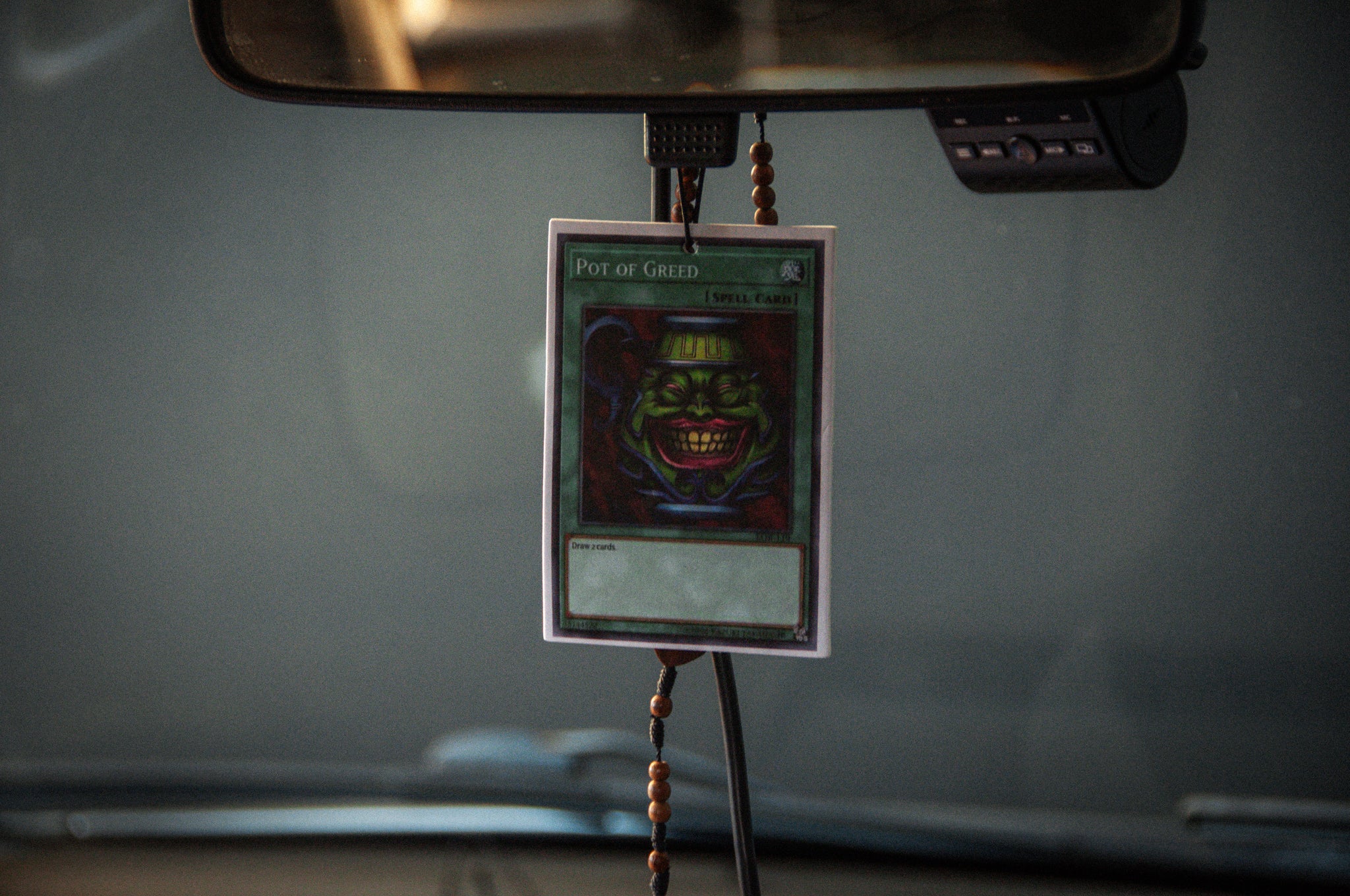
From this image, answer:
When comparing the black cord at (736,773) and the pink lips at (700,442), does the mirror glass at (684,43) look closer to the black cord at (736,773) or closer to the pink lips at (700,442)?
the pink lips at (700,442)

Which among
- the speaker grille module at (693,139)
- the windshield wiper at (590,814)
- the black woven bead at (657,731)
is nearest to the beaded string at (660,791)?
the black woven bead at (657,731)

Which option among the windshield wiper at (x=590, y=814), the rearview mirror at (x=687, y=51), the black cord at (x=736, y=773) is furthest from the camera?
the windshield wiper at (x=590, y=814)

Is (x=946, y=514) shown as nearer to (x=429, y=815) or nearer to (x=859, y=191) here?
(x=859, y=191)

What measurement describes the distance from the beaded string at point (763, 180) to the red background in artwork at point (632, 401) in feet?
0.15

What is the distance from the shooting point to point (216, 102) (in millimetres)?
999

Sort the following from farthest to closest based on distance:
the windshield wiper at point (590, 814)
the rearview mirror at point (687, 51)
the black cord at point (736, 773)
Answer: the windshield wiper at point (590, 814) < the black cord at point (736, 773) < the rearview mirror at point (687, 51)

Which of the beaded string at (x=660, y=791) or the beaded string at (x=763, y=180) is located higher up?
the beaded string at (x=763, y=180)

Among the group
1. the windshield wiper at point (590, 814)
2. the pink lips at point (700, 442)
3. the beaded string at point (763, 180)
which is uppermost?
the beaded string at point (763, 180)

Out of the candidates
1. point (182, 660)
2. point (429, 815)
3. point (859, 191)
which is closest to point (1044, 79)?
point (859, 191)

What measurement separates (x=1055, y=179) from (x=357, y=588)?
73 cm

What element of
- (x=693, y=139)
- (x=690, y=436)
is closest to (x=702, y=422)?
(x=690, y=436)

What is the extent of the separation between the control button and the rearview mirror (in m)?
0.05

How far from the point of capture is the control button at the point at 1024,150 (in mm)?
457

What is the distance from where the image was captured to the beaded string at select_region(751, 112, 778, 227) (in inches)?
18.3
